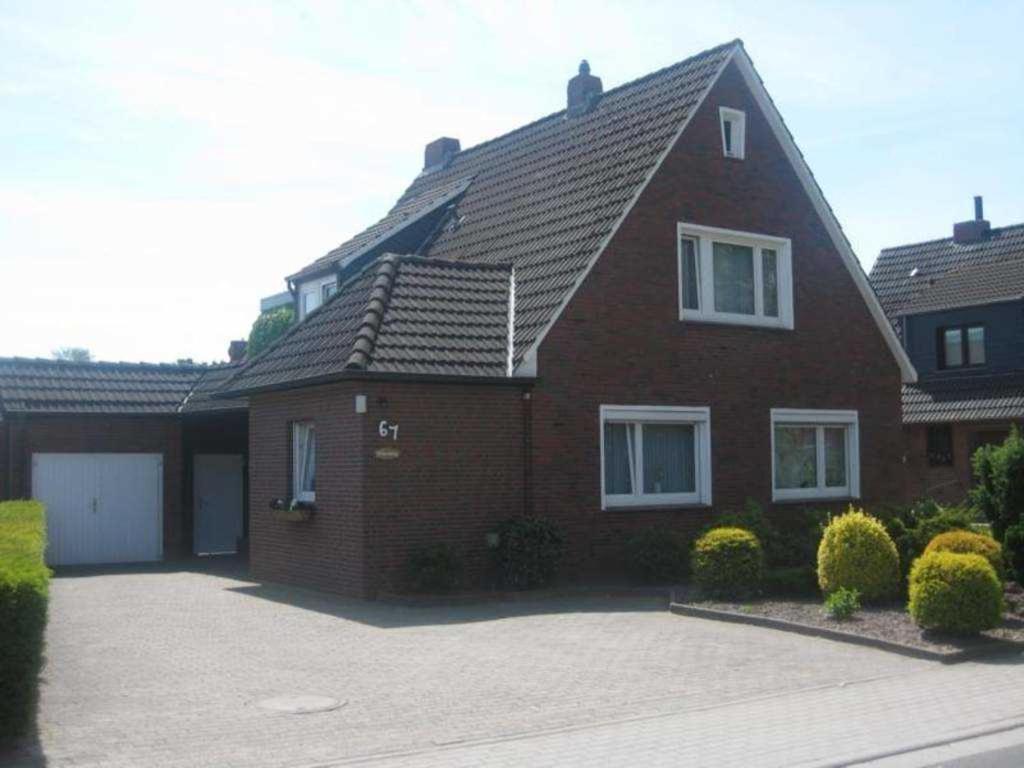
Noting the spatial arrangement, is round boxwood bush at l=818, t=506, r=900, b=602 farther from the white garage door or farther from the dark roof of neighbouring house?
the white garage door

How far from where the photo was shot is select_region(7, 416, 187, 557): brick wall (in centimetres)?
2314

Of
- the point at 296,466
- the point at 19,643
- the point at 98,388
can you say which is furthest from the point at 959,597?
the point at 98,388

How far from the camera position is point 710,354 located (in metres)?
20.1

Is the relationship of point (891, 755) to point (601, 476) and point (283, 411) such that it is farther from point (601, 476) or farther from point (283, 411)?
point (283, 411)

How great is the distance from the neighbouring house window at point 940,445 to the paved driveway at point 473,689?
71.9 ft

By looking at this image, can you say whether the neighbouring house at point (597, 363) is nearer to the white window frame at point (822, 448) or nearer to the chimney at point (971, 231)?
the white window frame at point (822, 448)

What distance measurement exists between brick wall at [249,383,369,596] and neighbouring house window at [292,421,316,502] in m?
0.10

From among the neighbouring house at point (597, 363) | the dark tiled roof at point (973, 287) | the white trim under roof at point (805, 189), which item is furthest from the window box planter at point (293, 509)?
the dark tiled roof at point (973, 287)

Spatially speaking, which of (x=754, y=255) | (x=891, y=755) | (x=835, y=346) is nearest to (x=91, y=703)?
(x=891, y=755)

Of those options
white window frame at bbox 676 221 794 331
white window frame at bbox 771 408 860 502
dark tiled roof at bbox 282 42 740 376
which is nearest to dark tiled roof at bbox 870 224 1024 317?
white window frame at bbox 771 408 860 502

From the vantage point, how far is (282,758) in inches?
323

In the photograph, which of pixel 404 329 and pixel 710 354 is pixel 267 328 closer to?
pixel 404 329

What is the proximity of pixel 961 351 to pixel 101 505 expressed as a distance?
2424 cm

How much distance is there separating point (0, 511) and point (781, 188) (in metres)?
14.0
